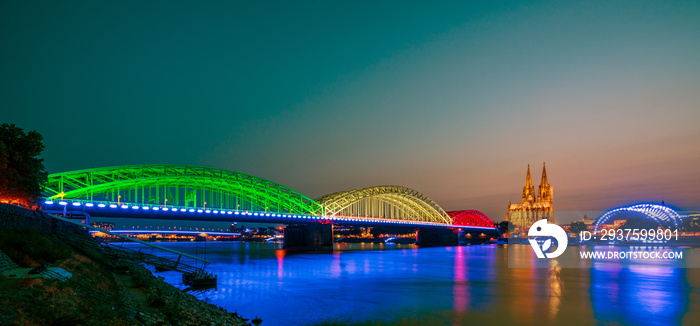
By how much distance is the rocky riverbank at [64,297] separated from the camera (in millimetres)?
11664

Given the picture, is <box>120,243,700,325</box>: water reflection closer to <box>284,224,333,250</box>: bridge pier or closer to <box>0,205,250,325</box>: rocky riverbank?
<box>0,205,250,325</box>: rocky riverbank

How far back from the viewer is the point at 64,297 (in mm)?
13539

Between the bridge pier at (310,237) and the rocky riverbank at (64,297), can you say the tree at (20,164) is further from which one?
the bridge pier at (310,237)

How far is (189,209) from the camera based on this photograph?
83.1m

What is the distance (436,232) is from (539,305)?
140 metres

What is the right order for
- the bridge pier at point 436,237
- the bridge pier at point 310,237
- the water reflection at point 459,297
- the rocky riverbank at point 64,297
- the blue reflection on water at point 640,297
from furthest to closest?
the bridge pier at point 436,237 < the bridge pier at point 310,237 < the blue reflection on water at point 640,297 < the water reflection at point 459,297 < the rocky riverbank at point 64,297

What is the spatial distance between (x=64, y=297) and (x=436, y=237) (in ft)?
541

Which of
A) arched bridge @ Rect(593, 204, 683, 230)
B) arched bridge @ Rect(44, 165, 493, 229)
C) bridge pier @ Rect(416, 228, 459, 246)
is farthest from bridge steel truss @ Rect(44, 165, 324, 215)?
arched bridge @ Rect(593, 204, 683, 230)

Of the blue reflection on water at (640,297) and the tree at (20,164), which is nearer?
the blue reflection on water at (640,297)

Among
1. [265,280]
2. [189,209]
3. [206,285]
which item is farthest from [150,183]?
[206,285]

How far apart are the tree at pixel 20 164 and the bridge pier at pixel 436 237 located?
13697 cm

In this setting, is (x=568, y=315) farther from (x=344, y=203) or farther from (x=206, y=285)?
(x=344, y=203)

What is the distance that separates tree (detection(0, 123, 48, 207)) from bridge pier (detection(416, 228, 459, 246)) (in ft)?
449

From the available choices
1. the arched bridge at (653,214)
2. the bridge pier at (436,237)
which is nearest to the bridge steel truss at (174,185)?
the bridge pier at (436,237)
